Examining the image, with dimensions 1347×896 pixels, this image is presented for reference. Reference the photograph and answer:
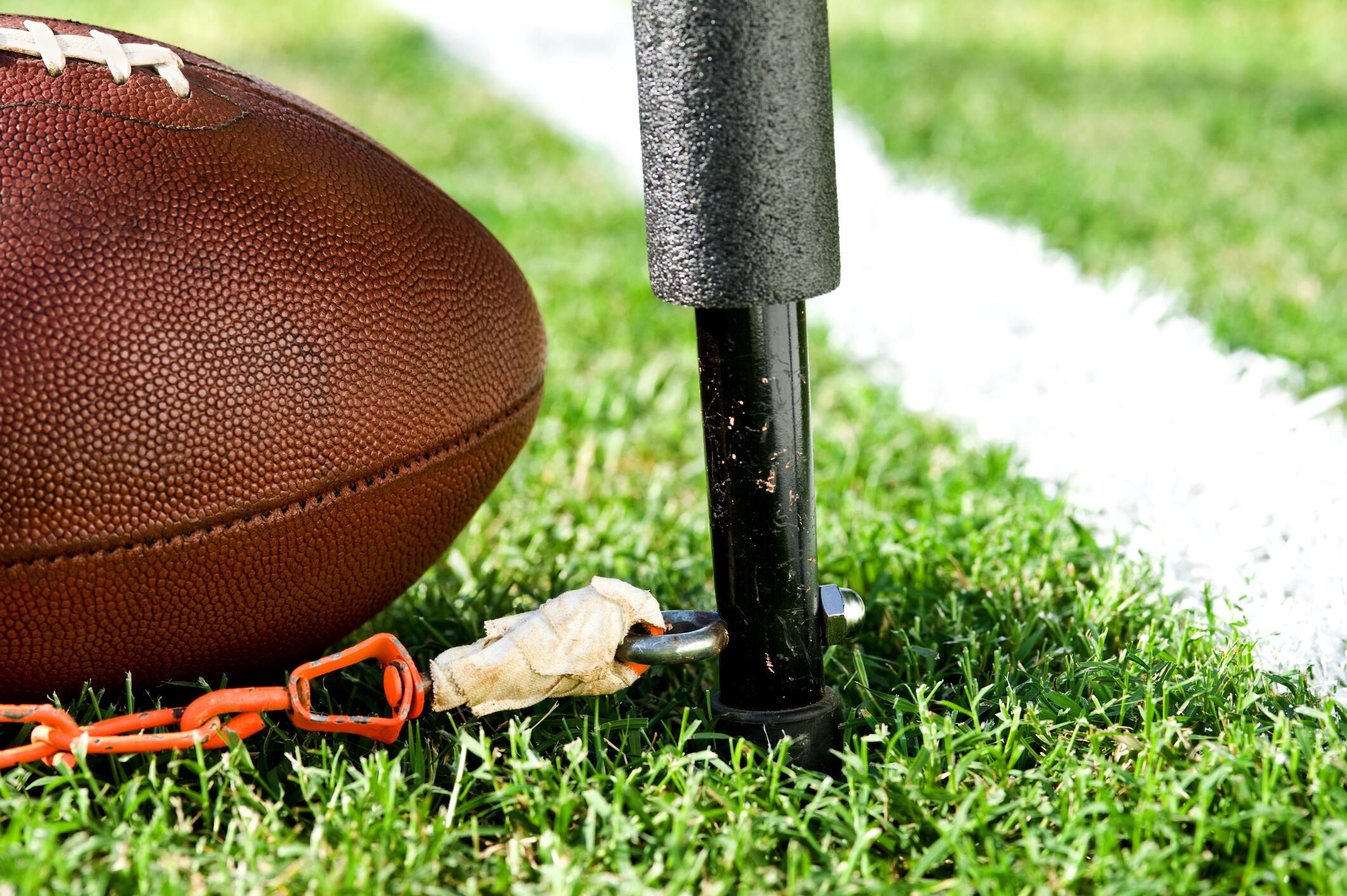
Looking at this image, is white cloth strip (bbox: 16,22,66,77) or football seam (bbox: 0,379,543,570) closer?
football seam (bbox: 0,379,543,570)

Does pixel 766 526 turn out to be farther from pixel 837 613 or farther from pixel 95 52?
pixel 95 52

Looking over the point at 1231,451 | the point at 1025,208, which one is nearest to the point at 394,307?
the point at 1231,451

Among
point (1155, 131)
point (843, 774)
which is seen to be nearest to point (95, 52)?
point (843, 774)

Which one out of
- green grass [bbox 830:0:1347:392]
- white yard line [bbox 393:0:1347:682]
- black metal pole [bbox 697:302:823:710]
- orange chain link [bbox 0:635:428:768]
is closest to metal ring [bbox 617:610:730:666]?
black metal pole [bbox 697:302:823:710]

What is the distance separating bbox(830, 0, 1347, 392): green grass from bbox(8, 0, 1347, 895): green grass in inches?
45.9

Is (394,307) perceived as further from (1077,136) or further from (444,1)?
(444,1)

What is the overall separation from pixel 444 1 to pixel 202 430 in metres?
8.39

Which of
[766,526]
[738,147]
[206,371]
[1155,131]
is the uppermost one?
[1155,131]

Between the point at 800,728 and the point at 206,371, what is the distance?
743mm

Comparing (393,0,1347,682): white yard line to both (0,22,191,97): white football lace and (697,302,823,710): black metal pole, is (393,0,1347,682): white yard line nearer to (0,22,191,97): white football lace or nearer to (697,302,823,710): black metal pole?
(697,302,823,710): black metal pole

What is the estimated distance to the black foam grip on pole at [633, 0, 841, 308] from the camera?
4.23 feet

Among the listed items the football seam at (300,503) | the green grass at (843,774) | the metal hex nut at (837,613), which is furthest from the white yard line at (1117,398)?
the football seam at (300,503)

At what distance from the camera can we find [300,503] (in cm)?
143

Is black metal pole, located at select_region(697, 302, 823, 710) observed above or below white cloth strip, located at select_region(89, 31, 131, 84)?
below
